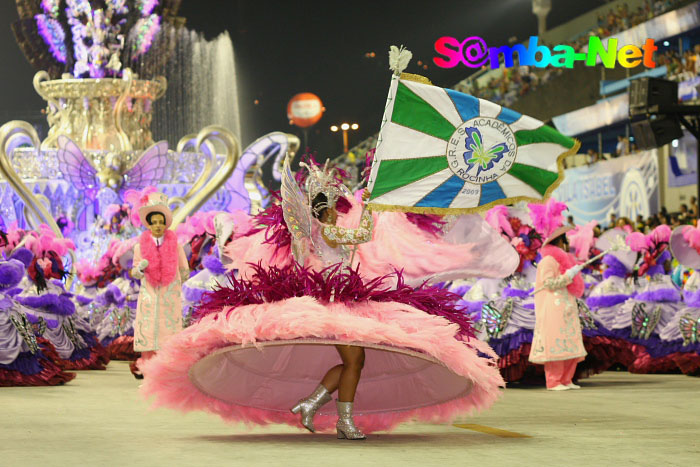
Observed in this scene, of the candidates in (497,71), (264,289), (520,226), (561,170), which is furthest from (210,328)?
(497,71)

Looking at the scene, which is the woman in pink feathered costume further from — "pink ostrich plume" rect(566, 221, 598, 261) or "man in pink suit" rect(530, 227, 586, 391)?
"pink ostrich plume" rect(566, 221, 598, 261)

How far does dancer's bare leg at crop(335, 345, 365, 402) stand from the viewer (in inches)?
241

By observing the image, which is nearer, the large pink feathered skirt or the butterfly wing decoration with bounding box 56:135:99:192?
the large pink feathered skirt

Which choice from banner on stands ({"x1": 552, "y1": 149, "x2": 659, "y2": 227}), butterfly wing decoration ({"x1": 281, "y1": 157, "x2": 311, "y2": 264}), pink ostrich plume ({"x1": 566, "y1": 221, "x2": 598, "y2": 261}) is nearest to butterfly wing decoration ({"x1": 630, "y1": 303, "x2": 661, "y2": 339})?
pink ostrich plume ({"x1": 566, "y1": 221, "x2": 598, "y2": 261})

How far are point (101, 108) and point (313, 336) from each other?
55.3 ft

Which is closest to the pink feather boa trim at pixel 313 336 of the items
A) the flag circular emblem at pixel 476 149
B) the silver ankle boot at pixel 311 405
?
the silver ankle boot at pixel 311 405

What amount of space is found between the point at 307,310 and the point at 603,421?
8.18ft

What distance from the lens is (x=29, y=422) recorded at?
7.02 meters

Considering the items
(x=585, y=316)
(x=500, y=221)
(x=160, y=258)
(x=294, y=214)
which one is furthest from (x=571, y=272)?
(x=294, y=214)

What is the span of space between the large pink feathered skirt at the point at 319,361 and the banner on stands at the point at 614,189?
15852 millimetres

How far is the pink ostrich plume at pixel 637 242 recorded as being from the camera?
12.1m

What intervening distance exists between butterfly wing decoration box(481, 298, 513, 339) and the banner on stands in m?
11.6

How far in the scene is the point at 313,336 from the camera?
5719 millimetres

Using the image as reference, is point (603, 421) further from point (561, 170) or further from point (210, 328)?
point (210, 328)
